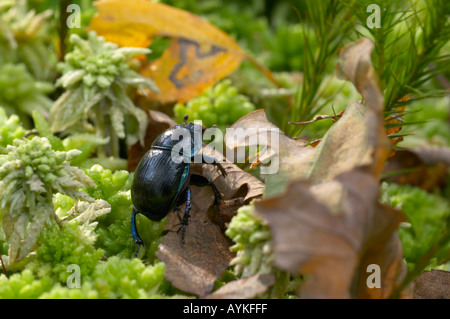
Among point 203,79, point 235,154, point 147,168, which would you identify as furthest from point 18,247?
point 203,79

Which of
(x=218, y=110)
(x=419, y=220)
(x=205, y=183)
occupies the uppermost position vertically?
(x=218, y=110)

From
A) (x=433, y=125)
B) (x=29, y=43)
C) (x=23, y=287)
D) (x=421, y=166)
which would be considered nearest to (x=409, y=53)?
(x=421, y=166)

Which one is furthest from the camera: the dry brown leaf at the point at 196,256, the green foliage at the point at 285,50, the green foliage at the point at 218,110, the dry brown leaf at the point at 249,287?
the green foliage at the point at 285,50

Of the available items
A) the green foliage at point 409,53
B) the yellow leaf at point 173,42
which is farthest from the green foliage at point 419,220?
the yellow leaf at point 173,42

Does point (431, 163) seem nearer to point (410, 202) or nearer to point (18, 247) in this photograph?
point (410, 202)

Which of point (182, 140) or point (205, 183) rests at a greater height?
point (182, 140)

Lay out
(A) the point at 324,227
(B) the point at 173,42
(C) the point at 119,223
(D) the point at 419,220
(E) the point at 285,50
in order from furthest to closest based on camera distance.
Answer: (E) the point at 285,50 → (B) the point at 173,42 → (D) the point at 419,220 → (C) the point at 119,223 → (A) the point at 324,227

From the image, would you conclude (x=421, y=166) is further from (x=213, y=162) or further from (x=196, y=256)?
(x=196, y=256)

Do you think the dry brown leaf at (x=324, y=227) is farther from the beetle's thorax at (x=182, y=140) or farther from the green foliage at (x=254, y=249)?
the beetle's thorax at (x=182, y=140)
